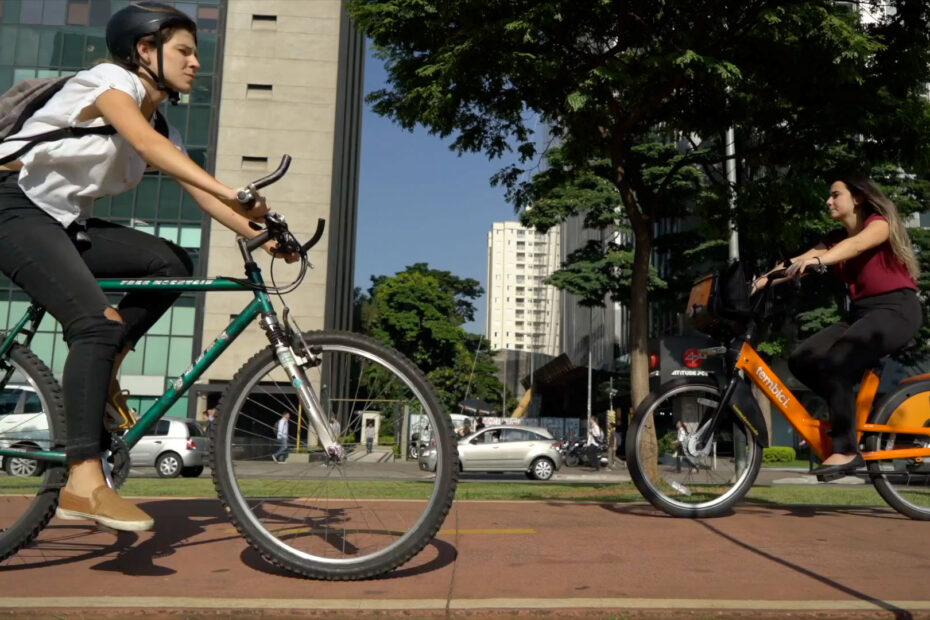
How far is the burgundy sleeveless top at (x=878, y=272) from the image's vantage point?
461cm

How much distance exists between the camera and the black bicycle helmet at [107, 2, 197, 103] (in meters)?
3.09

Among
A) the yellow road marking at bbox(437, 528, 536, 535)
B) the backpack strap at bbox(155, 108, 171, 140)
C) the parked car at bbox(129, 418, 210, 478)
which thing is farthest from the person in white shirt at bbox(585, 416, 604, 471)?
the backpack strap at bbox(155, 108, 171, 140)

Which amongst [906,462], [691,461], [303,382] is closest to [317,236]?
[303,382]

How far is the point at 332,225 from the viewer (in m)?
43.7

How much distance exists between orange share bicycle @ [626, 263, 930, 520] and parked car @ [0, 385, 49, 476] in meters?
2.89

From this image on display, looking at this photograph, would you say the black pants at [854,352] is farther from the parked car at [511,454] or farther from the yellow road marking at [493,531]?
the parked car at [511,454]

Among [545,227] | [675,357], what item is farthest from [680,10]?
[675,357]

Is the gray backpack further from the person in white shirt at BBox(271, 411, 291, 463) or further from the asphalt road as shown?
the asphalt road

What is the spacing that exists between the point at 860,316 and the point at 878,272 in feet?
0.82

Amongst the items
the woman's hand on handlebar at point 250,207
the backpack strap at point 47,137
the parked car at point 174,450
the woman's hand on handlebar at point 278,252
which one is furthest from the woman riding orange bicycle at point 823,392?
the parked car at point 174,450

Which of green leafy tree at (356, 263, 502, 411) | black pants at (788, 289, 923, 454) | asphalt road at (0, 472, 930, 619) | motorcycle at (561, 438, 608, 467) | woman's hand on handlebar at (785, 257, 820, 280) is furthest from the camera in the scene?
green leafy tree at (356, 263, 502, 411)

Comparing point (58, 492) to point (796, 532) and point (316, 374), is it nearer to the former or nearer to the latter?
point (316, 374)

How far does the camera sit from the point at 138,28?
3.10 m

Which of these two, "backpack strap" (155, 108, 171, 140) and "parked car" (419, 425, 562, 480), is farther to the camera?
"parked car" (419, 425, 562, 480)
